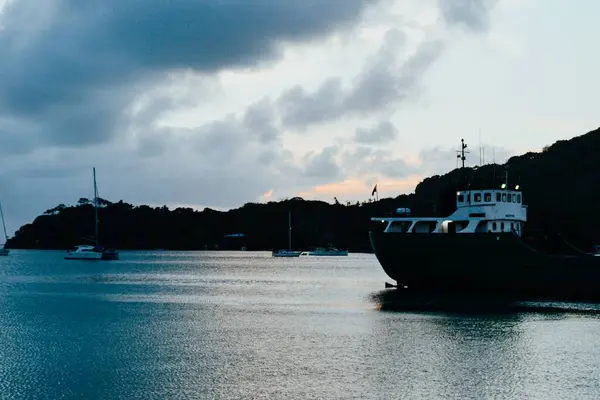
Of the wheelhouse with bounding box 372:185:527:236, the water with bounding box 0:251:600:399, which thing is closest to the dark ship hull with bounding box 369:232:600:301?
the wheelhouse with bounding box 372:185:527:236

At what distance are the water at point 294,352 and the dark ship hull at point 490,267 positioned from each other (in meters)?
3.54

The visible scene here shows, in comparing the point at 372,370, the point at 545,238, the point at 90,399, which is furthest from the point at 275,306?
the point at 90,399

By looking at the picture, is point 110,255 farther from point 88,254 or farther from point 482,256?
point 482,256

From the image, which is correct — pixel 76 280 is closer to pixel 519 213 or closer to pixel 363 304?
pixel 363 304

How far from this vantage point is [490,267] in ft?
198

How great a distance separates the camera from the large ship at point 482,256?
59.2 meters

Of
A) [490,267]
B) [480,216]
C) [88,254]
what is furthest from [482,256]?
[88,254]

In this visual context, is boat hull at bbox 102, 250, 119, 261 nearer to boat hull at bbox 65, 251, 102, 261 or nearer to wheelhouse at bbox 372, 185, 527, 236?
boat hull at bbox 65, 251, 102, 261

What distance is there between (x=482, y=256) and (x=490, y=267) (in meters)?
1.17

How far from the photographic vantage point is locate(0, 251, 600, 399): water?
2962 cm

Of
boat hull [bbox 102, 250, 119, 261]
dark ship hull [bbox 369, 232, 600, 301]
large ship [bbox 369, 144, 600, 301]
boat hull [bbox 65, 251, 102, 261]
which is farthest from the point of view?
boat hull [bbox 65, 251, 102, 261]

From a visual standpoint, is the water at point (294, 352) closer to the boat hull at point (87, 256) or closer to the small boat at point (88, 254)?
the boat hull at point (87, 256)

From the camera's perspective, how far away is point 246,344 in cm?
4066

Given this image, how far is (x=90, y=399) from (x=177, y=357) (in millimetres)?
8721
